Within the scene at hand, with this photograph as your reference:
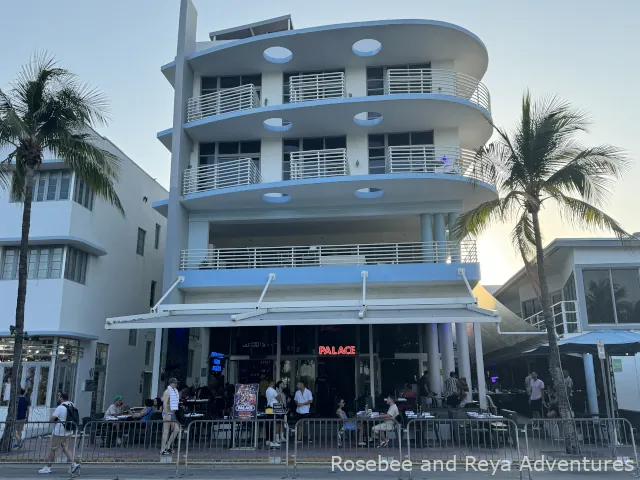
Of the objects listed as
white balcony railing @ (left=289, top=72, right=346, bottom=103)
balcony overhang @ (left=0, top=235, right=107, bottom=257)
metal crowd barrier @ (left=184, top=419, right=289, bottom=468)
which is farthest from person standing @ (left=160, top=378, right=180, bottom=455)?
white balcony railing @ (left=289, top=72, right=346, bottom=103)

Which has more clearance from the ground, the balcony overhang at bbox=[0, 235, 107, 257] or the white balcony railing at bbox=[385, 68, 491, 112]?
the white balcony railing at bbox=[385, 68, 491, 112]

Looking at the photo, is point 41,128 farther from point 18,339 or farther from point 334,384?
point 334,384

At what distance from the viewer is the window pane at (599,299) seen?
21453 millimetres

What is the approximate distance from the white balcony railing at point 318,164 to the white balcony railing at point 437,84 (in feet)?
10.3

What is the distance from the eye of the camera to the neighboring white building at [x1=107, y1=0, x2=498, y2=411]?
20.9 metres

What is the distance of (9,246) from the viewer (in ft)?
72.6

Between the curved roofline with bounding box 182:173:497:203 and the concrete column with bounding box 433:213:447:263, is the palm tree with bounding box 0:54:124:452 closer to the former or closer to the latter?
the curved roofline with bounding box 182:173:497:203

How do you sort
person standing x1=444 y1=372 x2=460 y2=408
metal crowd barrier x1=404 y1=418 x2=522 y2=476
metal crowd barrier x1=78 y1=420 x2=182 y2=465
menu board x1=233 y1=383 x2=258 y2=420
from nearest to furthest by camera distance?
metal crowd barrier x1=404 y1=418 x2=522 y2=476 < metal crowd barrier x1=78 y1=420 x2=182 y2=465 < menu board x1=233 y1=383 x2=258 y2=420 < person standing x1=444 y1=372 x2=460 y2=408

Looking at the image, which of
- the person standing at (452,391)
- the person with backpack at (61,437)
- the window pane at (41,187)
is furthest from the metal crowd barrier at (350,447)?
the window pane at (41,187)

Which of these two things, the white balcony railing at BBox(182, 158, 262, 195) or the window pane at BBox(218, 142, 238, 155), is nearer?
the white balcony railing at BBox(182, 158, 262, 195)

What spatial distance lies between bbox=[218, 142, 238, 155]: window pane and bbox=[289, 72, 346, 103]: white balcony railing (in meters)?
3.03

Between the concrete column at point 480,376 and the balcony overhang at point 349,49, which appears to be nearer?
the concrete column at point 480,376

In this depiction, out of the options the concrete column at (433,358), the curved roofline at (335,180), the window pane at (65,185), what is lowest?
the concrete column at (433,358)

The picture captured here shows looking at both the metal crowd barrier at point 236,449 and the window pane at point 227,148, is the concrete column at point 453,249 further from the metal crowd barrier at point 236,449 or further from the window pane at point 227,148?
the metal crowd barrier at point 236,449
